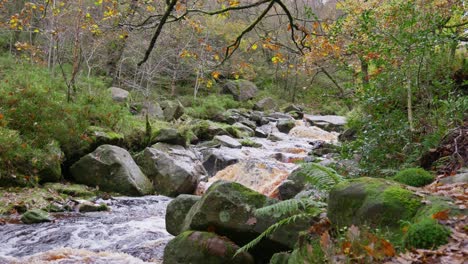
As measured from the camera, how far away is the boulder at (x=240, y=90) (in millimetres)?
26941

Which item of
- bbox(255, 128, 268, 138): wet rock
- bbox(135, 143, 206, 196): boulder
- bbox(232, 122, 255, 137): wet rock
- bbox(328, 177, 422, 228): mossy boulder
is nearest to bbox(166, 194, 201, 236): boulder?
bbox(328, 177, 422, 228): mossy boulder

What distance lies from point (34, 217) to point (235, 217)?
4.61 m

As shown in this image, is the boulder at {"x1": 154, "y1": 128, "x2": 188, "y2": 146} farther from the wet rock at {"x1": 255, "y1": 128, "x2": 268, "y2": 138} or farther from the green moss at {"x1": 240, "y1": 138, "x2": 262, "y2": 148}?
the wet rock at {"x1": 255, "y1": 128, "x2": 268, "y2": 138}

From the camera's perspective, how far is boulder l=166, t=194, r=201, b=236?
609cm

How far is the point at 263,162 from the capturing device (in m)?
12.6

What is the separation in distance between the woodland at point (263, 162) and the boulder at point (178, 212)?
21mm

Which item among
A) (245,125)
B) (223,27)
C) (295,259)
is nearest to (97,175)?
(295,259)

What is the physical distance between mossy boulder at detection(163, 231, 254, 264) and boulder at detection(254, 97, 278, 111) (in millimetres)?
21283

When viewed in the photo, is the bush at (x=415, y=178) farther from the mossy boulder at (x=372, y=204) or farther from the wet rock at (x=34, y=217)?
the wet rock at (x=34, y=217)

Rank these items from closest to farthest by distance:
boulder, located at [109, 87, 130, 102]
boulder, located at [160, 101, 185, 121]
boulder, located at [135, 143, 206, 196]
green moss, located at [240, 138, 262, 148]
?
boulder, located at [135, 143, 206, 196]
green moss, located at [240, 138, 262, 148]
boulder, located at [109, 87, 130, 102]
boulder, located at [160, 101, 185, 121]

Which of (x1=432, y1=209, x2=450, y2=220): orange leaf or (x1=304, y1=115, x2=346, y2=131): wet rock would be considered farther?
(x1=304, y1=115, x2=346, y2=131): wet rock

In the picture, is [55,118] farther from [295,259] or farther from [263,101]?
[263,101]

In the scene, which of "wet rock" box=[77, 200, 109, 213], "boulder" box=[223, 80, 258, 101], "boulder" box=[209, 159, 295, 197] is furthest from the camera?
"boulder" box=[223, 80, 258, 101]

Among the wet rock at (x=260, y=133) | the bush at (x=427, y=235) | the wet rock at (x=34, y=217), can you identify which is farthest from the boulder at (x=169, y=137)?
the bush at (x=427, y=235)
